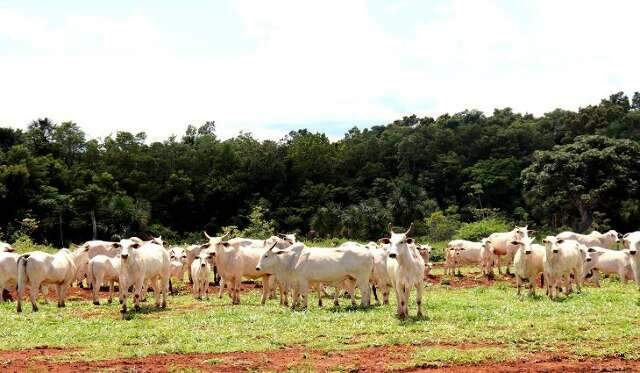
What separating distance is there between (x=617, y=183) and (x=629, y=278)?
109 ft

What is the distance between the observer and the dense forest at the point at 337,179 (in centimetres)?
5925

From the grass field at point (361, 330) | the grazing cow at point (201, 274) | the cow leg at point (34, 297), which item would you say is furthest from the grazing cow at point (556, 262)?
the cow leg at point (34, 297)

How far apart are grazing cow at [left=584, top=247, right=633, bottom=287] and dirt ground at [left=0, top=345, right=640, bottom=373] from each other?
16.1 meters

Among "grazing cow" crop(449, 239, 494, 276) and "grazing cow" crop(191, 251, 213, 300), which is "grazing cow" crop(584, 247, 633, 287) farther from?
"grazing cow" crop(191, 251, 213, 300)

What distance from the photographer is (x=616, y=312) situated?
15953mm

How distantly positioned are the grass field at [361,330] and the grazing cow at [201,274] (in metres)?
3.17

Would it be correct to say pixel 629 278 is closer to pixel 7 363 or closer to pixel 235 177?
pixel 7 363

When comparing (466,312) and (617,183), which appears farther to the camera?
(617,183)

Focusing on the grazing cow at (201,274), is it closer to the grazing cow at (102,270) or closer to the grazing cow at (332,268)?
the grazing cow at (102,270)

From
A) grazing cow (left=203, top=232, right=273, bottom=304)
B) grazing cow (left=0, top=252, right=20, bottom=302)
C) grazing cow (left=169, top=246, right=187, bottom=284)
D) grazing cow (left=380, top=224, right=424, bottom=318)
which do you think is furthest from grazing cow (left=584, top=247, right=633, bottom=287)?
grazing cow (left=0, top=252, right=20, bottom=302)

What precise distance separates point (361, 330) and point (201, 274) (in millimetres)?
10141

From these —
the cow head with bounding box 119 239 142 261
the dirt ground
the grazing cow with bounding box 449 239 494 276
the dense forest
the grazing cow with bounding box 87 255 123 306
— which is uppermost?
the dense forest

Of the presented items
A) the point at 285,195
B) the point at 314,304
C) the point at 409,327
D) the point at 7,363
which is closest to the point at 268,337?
the point at 409,327

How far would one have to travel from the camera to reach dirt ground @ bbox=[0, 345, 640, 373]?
10.9 m
